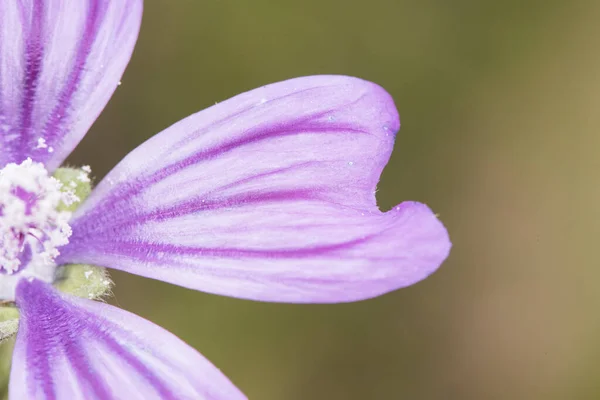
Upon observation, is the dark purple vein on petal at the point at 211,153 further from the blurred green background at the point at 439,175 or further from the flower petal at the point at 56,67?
the blurred green background at the point at 439,175

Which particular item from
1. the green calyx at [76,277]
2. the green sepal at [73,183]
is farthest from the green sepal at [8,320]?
the green sepal at [73,183]

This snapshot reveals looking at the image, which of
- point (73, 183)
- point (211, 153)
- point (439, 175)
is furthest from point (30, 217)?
point (439, 175)

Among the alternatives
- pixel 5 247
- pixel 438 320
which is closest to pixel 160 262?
pixel 5 247

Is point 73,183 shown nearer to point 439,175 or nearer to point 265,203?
point 265,203

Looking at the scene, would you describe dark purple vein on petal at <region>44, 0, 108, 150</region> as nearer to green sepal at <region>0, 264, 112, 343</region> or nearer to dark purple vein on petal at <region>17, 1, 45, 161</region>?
dark purple vein on petal at <region>17, 1, 45, 161</region>

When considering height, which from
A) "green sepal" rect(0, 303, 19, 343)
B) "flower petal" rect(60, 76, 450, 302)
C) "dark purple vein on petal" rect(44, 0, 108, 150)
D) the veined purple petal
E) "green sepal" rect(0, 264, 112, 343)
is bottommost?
the veined purple petal

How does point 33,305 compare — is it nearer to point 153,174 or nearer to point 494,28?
point 153,174

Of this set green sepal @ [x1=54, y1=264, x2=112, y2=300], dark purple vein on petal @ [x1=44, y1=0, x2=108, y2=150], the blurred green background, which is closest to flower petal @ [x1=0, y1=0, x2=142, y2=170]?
dark purple vein on petal @ [x1=44, y1=0, x2=108, y2=150]
